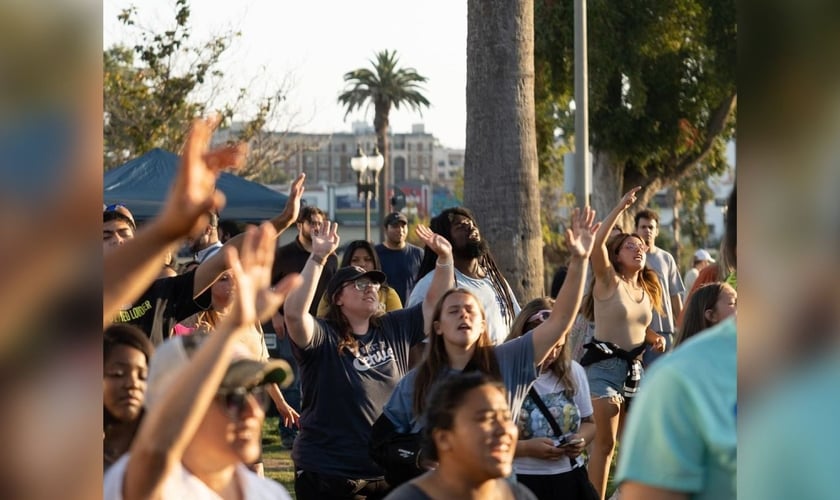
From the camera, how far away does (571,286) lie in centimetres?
504

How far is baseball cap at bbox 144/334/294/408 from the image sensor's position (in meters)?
2.37

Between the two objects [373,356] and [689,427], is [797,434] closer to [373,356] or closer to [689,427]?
[689,427]

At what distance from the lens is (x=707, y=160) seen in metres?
26.1

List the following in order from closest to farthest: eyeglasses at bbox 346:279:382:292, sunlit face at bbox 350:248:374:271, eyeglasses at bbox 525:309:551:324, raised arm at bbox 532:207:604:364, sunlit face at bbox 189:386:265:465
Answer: sunlit face at bbox 189:386:265:465 < raised arm at bbox 532:207:604:364 < eyeglasses at bbox 346:279:382:292 < eyeglasses at bbox 525:309:551:324 < sunlit face at bbox 350:248:374:271

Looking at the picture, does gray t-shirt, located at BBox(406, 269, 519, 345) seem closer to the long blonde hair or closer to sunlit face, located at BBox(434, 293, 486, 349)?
the long blonde hair

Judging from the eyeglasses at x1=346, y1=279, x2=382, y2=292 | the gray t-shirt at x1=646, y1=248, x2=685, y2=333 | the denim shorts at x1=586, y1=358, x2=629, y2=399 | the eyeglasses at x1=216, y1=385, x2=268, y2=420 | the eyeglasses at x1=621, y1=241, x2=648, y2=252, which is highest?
the eyeglasses at x1=216, y1=385, x2=268, y2=420

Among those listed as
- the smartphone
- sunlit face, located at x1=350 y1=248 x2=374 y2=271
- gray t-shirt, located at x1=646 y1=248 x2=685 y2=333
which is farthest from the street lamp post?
the smartphone

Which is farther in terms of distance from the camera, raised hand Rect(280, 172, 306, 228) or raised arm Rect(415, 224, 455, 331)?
raised arm Rect(415, 224, 455, 331)

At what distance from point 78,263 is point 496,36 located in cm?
784

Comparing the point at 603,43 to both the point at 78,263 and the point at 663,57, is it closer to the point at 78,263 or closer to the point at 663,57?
the point at 663,57

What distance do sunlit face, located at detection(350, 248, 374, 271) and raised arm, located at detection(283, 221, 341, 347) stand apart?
2.21 metres

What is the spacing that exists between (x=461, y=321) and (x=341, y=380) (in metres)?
0.83

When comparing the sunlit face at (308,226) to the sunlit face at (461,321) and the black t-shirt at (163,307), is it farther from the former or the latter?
the black t-shirt at (163,307)

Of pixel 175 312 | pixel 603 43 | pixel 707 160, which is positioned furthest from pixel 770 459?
pixel 707 160
